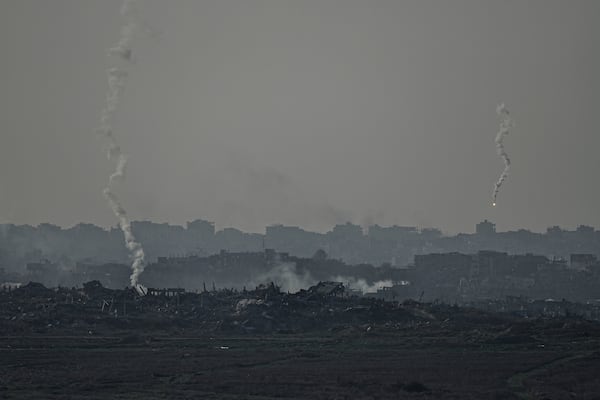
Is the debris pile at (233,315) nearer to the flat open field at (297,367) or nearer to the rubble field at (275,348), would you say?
the rubble field at (275,348)

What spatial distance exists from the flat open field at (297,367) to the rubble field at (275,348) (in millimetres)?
112

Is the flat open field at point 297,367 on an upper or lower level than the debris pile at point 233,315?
lower

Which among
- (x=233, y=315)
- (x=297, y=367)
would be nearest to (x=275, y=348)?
(x=297, y=367)

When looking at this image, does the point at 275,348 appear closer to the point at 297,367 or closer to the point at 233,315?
the point at 297,367

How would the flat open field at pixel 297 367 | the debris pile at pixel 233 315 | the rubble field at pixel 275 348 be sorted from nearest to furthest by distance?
1. the flat open field at pixel 297 367
2. the rubble field at pixel 275 348
3. the debris pile at pixel 233 315

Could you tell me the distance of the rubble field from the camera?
66.5m

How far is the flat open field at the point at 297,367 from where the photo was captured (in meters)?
64.9

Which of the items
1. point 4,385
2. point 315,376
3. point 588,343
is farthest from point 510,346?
point 4,385

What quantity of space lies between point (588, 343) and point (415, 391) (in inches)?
1308

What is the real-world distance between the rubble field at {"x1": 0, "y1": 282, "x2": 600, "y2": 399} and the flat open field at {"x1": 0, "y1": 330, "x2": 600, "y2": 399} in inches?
4.4

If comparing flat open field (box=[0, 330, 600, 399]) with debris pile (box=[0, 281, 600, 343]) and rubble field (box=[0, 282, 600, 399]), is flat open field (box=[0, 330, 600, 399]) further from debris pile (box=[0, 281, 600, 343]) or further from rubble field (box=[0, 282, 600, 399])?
debris pile (box=[0, 281, 600, 343])

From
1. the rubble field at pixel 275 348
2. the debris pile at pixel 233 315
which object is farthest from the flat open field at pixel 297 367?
the debris pile at pixel 233 315

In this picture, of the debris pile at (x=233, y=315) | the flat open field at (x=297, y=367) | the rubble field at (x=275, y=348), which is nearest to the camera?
the flat open field at (x=297, y=367)

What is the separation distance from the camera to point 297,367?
3108 inches
